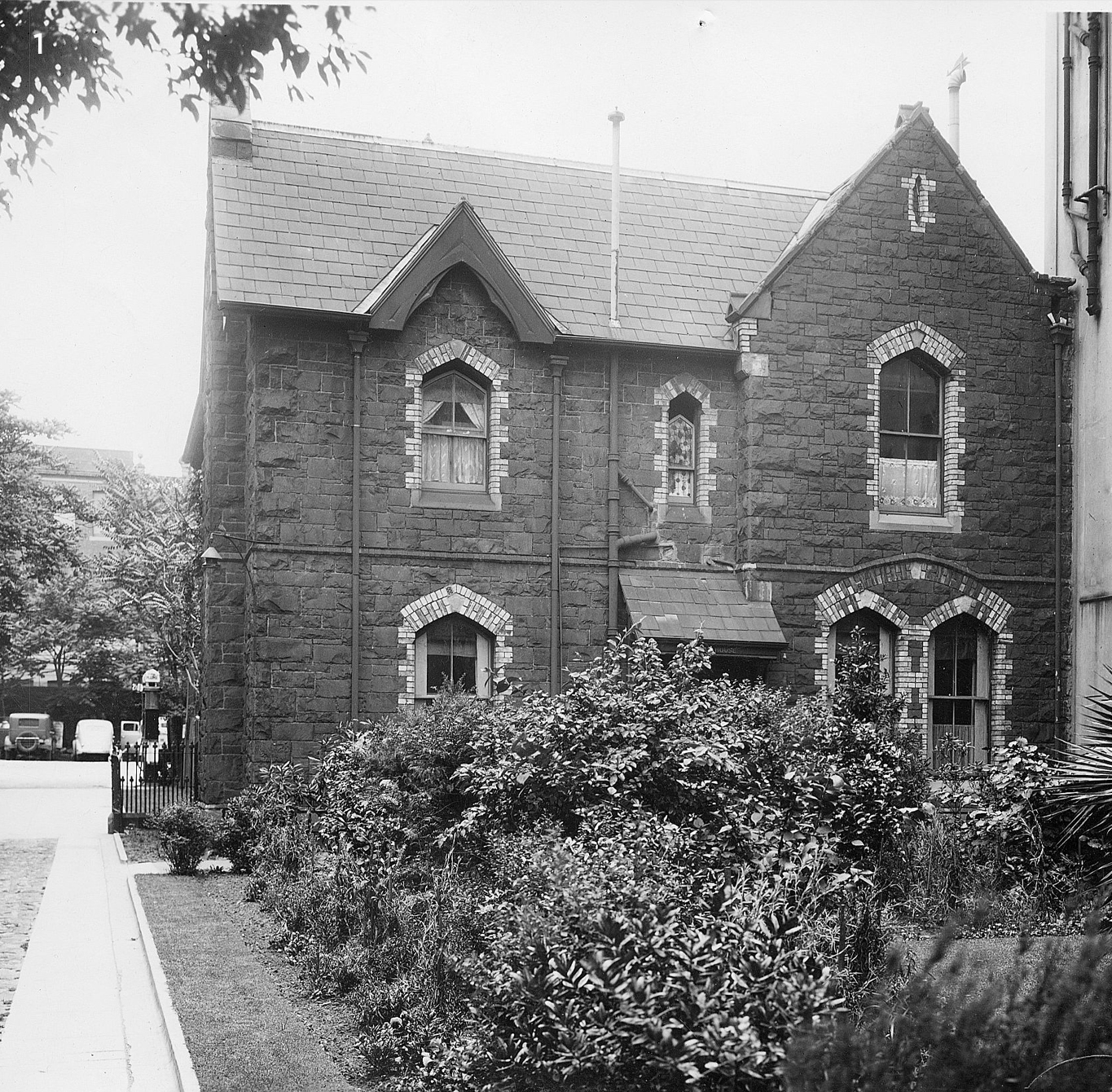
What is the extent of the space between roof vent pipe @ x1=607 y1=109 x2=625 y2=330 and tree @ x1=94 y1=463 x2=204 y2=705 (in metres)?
12.9

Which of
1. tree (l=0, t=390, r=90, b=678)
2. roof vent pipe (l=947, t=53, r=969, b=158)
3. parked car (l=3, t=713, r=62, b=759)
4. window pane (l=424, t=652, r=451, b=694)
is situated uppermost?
roof vent pipe (l=947, t=53, r=969, b=158)

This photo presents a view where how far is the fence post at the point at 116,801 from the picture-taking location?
784 inches

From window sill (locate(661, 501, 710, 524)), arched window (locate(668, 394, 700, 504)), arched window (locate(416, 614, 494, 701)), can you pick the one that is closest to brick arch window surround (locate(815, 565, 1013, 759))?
window sill (locate(661, 501, 710, 524))

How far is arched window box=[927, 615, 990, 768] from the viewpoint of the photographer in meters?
18.7

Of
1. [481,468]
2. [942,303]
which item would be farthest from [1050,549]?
[481,468]

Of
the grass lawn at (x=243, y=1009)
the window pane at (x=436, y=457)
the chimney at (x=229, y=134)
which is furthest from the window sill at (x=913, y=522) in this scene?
the chimney at (x=229, y=134)

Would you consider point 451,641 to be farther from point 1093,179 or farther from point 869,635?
point 1093,179

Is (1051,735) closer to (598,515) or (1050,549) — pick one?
(1050,549)

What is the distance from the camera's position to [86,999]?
32.1 ft

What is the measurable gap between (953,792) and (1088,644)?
24.7 ft

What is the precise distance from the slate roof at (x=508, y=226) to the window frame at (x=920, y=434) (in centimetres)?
257

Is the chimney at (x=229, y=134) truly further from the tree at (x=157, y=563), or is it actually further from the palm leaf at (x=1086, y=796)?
the palm leaf at (x=1086, y=796)

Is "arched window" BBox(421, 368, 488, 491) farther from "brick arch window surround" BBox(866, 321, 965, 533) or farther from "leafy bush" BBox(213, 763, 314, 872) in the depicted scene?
"brick arch window surround" BBox(866, 321, 965, 533)

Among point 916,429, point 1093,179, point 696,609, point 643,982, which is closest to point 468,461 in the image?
point 696,609
